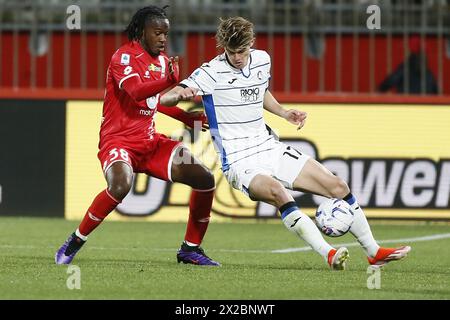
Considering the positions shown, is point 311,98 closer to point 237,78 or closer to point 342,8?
point 342,8

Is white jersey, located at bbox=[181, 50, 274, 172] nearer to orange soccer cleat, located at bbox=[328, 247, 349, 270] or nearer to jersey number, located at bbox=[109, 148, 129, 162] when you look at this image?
jersey number, located at bbox=[109, 148, 129, 162]

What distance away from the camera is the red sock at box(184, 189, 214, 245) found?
927 cm

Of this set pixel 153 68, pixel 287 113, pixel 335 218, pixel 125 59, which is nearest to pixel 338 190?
pixel 335 218

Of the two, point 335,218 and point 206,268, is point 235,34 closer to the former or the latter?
point 335,218

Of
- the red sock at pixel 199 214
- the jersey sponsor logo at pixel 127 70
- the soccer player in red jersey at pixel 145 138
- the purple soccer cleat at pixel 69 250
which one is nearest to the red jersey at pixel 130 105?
the soccer player in red jersey at pixel 145 138

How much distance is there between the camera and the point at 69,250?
8.91 m

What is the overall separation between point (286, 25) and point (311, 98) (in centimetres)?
229

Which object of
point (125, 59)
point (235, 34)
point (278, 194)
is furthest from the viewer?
point (125, 59)

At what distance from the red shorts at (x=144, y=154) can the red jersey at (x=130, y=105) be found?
5 centimetres

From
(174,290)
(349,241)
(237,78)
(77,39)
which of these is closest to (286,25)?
(77,39)

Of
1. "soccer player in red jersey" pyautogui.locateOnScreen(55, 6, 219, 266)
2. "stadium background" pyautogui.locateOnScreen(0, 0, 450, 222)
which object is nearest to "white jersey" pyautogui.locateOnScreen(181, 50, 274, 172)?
"soccer player in red jersey" pyautogui.locateOnScreen(55, 6, 219, 266)

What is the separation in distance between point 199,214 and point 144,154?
0.65m

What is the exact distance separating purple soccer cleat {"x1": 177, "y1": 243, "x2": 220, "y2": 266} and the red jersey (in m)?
0.95

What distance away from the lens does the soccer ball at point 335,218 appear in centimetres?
841
